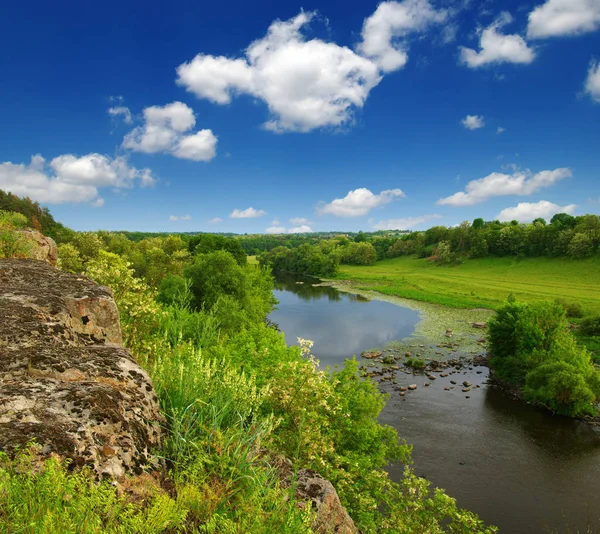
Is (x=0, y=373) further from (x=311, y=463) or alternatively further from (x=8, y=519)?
(x=311, y=463)

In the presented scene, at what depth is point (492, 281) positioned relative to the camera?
328 ft

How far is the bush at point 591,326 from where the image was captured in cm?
4960

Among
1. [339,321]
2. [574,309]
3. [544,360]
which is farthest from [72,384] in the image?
[574,309]

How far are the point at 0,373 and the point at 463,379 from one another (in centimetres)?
4051

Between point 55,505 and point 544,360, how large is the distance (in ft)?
132

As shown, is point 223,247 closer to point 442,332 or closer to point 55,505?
point 442,332

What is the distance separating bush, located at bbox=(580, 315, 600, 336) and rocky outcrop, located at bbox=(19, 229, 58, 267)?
61.5 m

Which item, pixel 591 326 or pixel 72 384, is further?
pixel 591 326

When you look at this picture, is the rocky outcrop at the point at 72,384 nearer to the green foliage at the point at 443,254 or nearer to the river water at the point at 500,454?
the river water at the point at 500,454

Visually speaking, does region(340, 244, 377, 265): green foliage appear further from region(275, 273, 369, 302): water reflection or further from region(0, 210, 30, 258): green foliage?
region(0, 210, 30, 258): green foliage

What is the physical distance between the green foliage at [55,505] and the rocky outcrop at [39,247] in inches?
333

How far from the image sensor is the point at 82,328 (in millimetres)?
6023

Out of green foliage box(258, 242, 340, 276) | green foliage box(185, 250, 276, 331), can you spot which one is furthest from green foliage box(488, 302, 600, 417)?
green foliage box(258, 242, 340, 276)

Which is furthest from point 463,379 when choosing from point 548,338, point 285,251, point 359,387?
point 285,251
